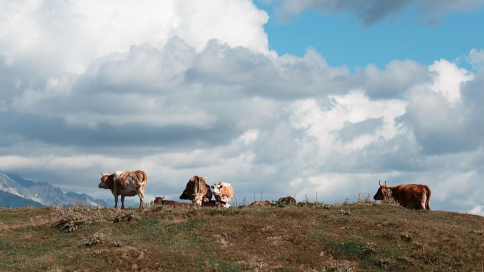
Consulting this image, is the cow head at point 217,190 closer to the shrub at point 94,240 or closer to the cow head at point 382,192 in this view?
the cow head at point 382,192

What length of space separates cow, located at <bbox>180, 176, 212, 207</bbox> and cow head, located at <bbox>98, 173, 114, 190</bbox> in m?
5.17

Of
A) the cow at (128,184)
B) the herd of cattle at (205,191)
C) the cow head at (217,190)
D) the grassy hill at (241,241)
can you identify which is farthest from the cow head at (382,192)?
the cow at (128,184)

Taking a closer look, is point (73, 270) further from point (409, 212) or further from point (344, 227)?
point (409, 212)

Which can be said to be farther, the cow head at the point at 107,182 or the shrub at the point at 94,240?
the cow head at the point at 107,182

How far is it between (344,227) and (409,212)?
7.31m

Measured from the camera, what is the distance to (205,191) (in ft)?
134

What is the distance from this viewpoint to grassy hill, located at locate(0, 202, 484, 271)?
23.5 meters

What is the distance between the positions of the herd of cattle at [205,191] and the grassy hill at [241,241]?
206 inches

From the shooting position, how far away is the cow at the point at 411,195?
123 feet

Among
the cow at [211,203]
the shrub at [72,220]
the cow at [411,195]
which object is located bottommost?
the shrub at [72,220]

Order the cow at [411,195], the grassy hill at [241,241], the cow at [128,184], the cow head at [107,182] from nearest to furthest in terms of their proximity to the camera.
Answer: the grassy hill at [241,241]
the cow at [128,184]
the cow at [411,195]
the cow head at [107,182]

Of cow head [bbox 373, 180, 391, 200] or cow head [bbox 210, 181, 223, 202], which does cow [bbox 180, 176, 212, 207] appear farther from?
cow head [bbox 373, 180, 391, 200]

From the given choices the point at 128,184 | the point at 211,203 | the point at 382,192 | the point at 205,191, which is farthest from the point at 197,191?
the point at 382,192

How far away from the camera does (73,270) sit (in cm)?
2294
